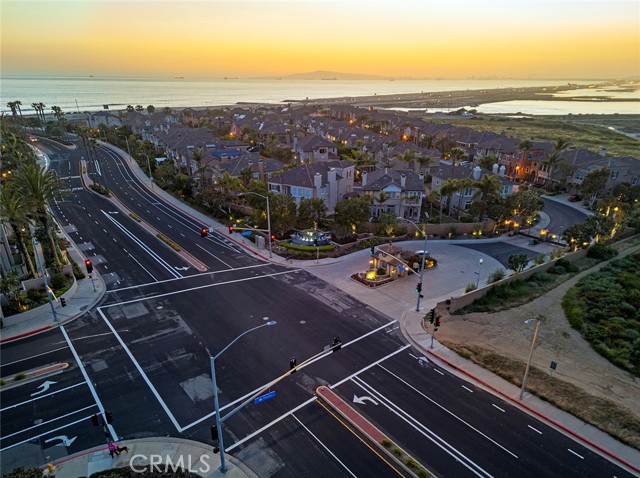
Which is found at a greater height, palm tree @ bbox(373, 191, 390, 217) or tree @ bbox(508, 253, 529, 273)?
palm tree @ bbox(373, 191, 390, 217)

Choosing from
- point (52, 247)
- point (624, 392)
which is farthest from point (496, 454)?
point (52, 247)

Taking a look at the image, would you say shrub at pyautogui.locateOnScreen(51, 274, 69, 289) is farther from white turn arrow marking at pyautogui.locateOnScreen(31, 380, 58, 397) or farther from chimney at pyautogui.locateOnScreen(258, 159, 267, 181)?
chimney at pyautogui.locateOnScreen(258, 159, 267, 181)

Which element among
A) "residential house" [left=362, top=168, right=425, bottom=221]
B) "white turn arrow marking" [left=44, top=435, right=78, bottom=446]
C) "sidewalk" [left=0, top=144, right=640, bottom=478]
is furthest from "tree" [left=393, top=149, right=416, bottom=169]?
"white turn arrow marking" [left=44, top=435, right=78, bottom=446]

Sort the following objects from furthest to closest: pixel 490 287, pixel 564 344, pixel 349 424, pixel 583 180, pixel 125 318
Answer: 1. pixel 583 180
2. pixel 490 287
3. pixel 125 318
4. pixel 564 344
5. pixel 349 424

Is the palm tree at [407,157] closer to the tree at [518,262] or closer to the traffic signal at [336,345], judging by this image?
the tree at [518,262]

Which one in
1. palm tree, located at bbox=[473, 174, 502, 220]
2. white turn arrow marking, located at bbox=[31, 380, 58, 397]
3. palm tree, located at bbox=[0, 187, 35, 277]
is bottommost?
white turn arrow marking, located at bbox=[31, 380, 58, 397]

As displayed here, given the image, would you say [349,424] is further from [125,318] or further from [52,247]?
[52,247]

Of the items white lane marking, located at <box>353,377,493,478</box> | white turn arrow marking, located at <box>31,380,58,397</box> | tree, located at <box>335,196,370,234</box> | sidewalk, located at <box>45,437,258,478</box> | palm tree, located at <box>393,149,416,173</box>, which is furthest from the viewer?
palm tree, located at <box>393,149,416,173</box>
